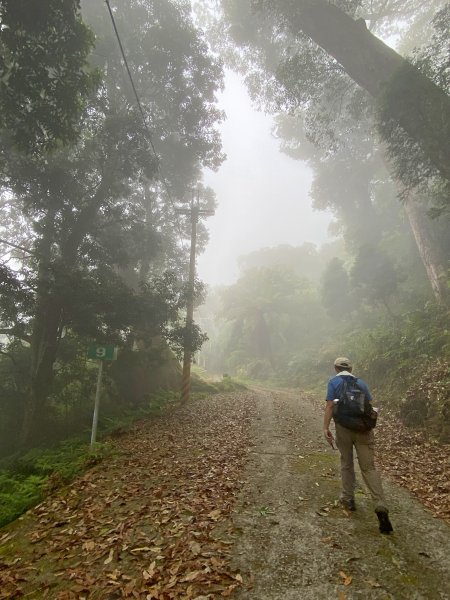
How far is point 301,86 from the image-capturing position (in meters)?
18.3

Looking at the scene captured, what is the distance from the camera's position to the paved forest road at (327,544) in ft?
10.7

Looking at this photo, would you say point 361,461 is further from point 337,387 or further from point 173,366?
point 173,366

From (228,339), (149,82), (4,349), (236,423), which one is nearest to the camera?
(236,423)

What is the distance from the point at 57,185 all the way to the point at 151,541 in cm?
1265

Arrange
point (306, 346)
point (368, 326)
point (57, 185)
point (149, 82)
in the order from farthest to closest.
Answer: point (306, 346), point (368, 326), point (149, 82), point (57, 185)

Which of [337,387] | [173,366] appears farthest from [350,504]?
[173,366]

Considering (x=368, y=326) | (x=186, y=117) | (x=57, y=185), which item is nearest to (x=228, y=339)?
(x=368, y=326)

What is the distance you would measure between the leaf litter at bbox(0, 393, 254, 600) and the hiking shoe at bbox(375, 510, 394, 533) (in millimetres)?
1912

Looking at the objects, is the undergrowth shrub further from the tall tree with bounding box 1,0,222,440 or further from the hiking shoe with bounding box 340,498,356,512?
the tall tree with bounding box 1,0,222,440

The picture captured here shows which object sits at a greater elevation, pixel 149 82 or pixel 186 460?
pixel 149 82

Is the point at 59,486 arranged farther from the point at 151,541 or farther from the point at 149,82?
the point at 149,82

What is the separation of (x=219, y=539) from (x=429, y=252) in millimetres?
21980

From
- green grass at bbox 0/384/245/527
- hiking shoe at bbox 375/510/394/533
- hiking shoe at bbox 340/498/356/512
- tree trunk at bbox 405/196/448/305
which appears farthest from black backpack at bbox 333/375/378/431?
tree trunk at bbox 405/196/448/305

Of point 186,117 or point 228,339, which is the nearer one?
point 186,117
